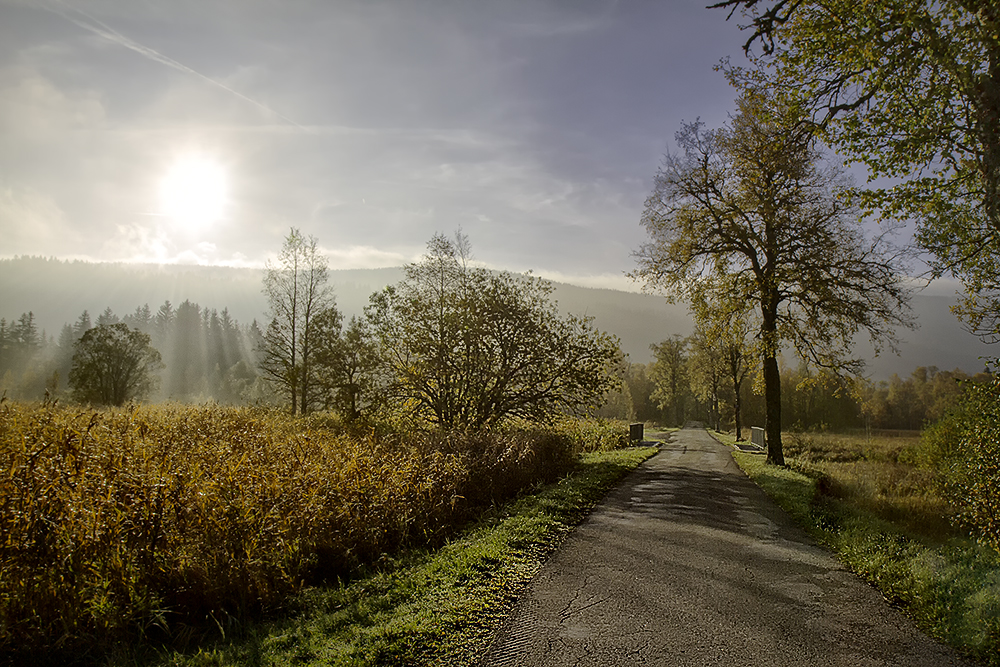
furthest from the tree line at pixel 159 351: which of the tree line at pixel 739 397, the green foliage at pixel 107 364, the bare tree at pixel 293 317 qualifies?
the tree line at pixel 739 397

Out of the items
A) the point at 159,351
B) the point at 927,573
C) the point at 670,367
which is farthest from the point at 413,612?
the point at 670,367

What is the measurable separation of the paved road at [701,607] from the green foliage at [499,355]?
8.65 meters

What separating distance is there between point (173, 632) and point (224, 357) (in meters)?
126

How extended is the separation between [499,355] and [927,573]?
12.7 m

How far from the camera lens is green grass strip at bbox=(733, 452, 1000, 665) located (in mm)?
4555

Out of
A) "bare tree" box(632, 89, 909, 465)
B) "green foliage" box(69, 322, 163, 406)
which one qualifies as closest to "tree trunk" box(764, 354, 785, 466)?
"bare tree" box(632, 89, 909, 465)

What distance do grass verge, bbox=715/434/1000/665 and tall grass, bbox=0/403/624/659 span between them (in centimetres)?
591

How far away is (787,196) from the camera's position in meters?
17.8

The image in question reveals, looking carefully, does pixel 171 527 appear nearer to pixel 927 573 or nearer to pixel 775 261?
pixel 927 573

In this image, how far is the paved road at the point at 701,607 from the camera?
Result: 421 centimetres

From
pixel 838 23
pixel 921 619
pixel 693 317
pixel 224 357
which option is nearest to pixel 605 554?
pixel 921 619

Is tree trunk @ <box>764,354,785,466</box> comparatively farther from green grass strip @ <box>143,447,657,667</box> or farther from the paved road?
green grass strip @ <box>143,447,657,667</box>

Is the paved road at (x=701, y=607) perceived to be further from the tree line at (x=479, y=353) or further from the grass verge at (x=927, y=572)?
the tree line at (x=479, y=353)

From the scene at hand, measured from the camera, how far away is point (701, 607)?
513cm
